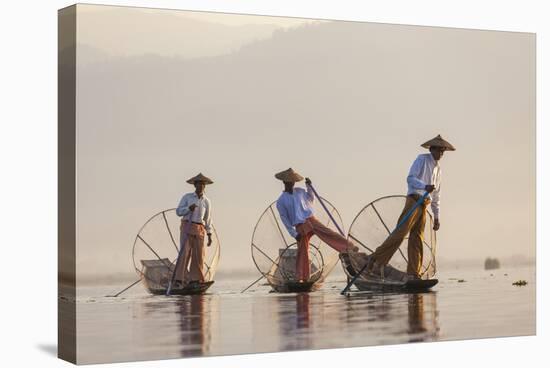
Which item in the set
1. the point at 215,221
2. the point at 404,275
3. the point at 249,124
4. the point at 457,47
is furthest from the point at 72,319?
the point at 457,47

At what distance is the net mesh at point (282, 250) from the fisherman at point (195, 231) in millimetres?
543

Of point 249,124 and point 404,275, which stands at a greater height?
point 249,124

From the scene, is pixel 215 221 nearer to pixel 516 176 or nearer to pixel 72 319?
pixel 72 319

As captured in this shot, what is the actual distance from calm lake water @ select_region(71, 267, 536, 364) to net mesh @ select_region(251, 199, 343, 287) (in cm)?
19

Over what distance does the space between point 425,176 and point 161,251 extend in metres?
3.07

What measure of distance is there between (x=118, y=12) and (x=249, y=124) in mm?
1802

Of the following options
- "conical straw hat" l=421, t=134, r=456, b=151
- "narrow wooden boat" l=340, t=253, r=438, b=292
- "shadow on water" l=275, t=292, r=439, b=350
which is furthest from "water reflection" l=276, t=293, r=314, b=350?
"conical straw hat" l=421, t=134, r=456, b=151

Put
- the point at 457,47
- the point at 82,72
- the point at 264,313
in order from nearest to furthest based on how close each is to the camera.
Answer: the point at 82,72
the point at 264,313
the point at 457,47

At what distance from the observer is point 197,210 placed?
14.1 meters

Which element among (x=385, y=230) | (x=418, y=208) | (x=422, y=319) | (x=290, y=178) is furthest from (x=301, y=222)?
(x=422, y=319)

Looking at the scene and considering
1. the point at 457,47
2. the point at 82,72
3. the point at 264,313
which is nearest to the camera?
the point at 82,72

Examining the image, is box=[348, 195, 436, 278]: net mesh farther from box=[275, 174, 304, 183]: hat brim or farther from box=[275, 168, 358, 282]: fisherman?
box=[275, 174, 304, 183]: hat brim

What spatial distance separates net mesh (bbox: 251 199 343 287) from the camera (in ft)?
47.3

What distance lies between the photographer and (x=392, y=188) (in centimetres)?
1501
